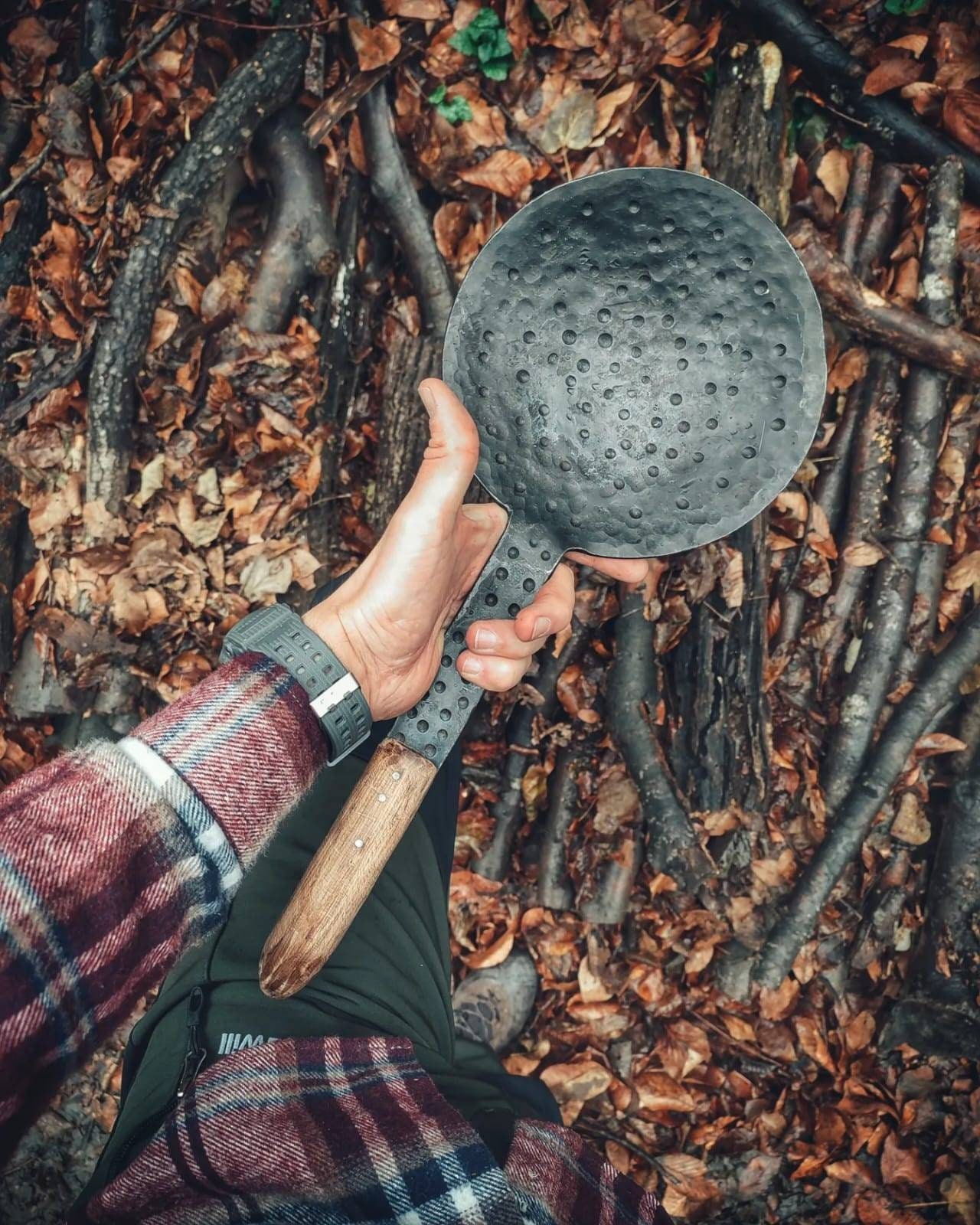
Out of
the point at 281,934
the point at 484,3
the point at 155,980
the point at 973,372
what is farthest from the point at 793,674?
the point at 484,3

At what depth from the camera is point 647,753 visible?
2281mm

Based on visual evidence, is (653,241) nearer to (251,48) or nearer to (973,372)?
(973,372)

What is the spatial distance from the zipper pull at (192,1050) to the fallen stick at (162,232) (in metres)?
1.48

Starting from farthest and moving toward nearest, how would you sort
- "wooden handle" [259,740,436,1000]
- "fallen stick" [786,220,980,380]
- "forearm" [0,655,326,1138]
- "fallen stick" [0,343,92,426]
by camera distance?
"fallen stick" [0,343,92,426]
"fallen stick" [786,220,980,380]
"wooden handle" [259,740,436,1000]
"forearm" [0,655,326,1138]

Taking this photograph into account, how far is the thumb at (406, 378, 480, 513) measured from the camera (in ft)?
4.73

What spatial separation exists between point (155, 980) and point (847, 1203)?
242cm

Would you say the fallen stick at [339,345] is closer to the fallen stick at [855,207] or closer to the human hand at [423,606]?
the human hand at [423,606]

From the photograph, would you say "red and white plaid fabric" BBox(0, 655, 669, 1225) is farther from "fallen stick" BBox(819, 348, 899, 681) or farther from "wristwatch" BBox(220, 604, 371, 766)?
"fallen stick" BBox(819, 348, 899, 681)

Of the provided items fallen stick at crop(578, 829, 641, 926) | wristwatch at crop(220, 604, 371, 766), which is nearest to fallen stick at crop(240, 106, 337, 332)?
wristwatch at crop(220, 604, 371, 766)

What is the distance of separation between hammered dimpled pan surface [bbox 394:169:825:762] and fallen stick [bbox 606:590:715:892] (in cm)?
60

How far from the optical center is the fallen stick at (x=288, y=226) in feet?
7.45

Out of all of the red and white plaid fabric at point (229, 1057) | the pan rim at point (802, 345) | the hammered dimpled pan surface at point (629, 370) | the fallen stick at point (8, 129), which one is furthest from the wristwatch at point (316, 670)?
the fallen stick at point (8, 129)

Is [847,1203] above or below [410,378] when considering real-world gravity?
below

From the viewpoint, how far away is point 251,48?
2.28m
